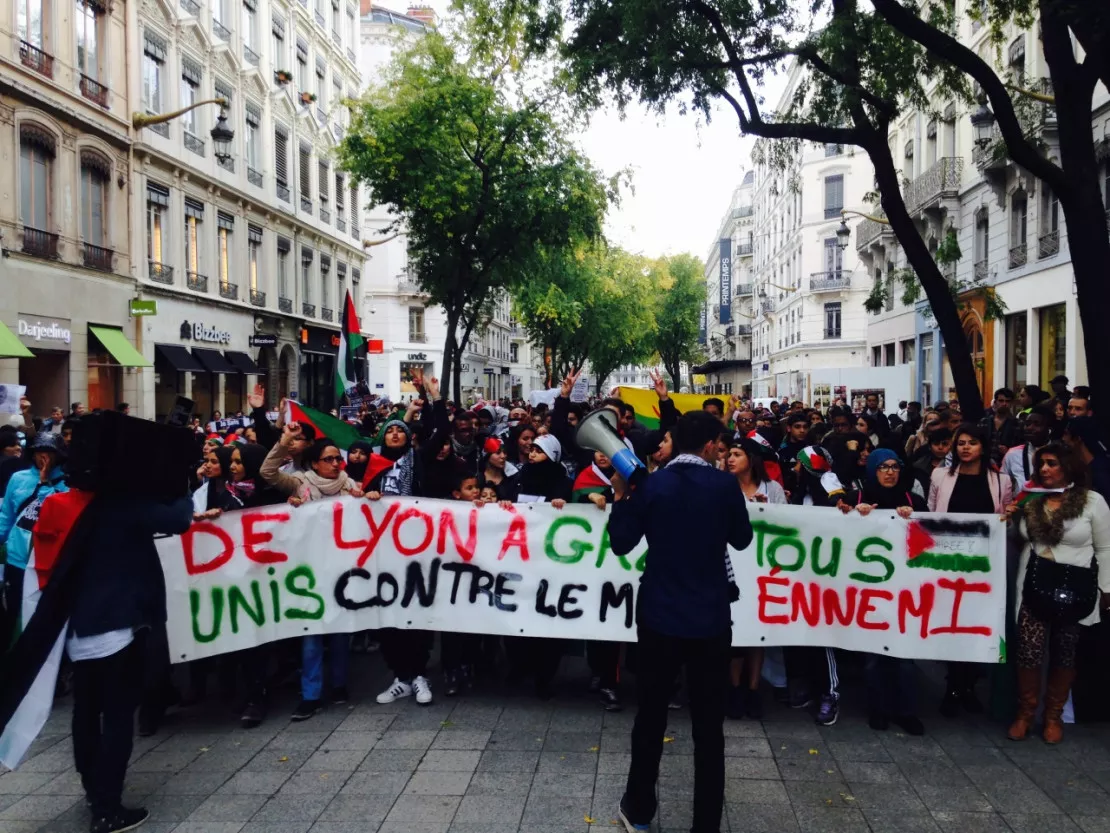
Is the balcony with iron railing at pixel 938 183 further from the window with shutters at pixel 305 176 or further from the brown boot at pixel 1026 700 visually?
the brown boot at pixel 1026 700

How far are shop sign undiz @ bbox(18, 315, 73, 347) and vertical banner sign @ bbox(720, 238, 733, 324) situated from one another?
62.1 meters

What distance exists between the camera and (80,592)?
4.43 meters

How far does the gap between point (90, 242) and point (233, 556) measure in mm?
18392

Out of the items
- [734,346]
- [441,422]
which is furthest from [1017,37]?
[734,346]

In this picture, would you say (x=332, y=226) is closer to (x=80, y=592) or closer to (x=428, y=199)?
(x=428, y=199)

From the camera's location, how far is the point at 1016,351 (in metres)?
23.6

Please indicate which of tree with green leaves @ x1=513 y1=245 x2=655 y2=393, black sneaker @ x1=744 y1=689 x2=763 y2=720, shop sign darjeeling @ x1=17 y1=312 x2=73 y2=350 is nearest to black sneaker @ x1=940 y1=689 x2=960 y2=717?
black sneaker @ x1=744 y1=689 x2=763 y2=720

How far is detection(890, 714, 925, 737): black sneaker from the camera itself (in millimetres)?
5633

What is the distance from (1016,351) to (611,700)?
2099cm

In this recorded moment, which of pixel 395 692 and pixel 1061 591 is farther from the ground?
pixel 1061 591

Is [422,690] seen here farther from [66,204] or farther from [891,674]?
[66,204]

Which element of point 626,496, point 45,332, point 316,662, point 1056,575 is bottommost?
point 316,662

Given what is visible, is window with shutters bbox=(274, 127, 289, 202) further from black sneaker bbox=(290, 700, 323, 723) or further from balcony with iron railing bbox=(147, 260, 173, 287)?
black sneaker bbox=(290, 700, 323, 723)

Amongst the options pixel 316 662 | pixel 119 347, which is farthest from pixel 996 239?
pixel 316 662
